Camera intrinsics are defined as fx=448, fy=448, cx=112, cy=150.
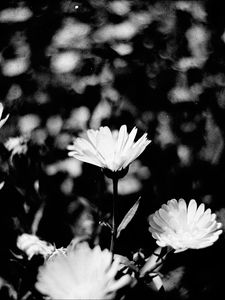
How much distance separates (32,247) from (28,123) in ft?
1.40

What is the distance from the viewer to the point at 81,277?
0.64m

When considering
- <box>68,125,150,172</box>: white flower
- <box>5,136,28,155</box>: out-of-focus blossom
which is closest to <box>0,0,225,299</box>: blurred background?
<box>5,136,28,155</box>: out-of-focus blossom

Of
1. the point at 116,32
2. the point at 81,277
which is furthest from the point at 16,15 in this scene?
the point at 81,277

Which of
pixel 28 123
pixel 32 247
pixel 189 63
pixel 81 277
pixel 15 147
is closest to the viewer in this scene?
pixel 81 277

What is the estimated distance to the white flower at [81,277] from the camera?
63 cm

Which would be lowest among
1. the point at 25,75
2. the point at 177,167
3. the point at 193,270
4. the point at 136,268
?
the point at 193,270

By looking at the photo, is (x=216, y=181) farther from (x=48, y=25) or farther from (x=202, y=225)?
(x=48, y=25)

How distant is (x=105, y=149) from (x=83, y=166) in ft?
1.01

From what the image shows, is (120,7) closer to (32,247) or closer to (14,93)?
(14,93)

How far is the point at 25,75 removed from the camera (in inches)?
46.2

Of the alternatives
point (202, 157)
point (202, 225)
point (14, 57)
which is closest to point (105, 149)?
point (202, 225)

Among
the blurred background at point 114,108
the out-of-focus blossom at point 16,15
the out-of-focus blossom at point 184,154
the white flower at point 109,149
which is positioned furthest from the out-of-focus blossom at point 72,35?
the white flower at point 109,149

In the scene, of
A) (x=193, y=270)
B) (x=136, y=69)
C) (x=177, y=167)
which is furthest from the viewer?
(x=136, y=69)

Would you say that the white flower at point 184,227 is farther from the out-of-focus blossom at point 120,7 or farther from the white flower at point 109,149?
the out-of-focus blossom at point 120,7
